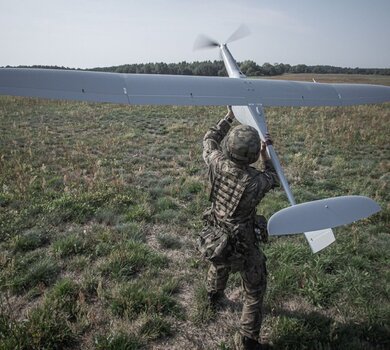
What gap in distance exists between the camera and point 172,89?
5.20 m

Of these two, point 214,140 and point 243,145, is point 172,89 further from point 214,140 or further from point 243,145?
point 243,145

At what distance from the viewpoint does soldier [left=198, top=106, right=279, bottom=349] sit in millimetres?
3248

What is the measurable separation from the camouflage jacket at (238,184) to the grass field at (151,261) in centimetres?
152

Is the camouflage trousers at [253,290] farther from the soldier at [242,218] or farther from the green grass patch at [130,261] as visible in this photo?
the green grass patch at [130,261]

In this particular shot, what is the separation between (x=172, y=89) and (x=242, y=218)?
113 inches

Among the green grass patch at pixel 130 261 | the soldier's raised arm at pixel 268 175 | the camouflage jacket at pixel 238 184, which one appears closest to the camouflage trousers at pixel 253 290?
the camouflage jacket at pixel 238 184

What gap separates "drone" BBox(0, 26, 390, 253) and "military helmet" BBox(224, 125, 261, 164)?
27.7 inches

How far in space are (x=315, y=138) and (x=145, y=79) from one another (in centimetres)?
1058

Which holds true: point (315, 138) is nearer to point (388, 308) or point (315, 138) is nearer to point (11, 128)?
point (388, 308)

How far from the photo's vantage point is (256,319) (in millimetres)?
3412

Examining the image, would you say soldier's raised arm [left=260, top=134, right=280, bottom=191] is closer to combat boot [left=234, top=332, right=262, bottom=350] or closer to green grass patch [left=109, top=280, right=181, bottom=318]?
combat boot [left=234, top=332, right=262, bottom=350]

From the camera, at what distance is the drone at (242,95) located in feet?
10.9

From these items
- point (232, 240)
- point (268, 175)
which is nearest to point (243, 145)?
point (268, 175)

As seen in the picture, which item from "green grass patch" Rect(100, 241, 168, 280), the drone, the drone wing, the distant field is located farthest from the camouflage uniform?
the distant field
